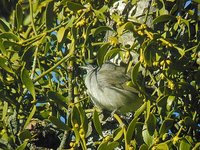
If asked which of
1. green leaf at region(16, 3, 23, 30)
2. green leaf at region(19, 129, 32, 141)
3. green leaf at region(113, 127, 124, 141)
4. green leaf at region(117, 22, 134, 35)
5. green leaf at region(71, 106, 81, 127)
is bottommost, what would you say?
green leaf at region(113, 127, 124, 141)

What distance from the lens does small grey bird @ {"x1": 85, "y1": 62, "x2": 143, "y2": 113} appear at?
275 centimetres

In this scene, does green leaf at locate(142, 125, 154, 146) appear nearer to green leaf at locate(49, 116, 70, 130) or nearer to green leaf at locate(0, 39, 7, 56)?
green leaf at locate(49, 116, 70, 130)

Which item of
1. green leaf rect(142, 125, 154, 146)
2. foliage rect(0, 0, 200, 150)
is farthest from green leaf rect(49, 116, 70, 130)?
green leaf rect(142, 125, 154, 146)

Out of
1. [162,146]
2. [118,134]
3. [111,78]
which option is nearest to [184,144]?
[162,146]

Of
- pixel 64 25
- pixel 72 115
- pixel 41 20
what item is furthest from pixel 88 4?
pixel 72 115

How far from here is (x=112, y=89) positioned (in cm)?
301

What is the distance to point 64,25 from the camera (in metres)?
2.21

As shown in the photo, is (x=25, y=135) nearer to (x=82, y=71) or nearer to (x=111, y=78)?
(x=82, y=71)

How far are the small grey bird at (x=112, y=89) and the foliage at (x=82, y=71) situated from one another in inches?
8.6

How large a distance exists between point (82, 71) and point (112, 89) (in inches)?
19.1

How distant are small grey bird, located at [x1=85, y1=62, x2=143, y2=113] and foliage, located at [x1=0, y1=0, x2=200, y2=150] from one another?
22cm

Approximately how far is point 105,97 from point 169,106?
876 mm

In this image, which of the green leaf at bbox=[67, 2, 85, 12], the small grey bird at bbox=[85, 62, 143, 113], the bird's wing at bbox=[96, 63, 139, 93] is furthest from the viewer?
the bird's wing at bbox=[96, 63, 139, 93]

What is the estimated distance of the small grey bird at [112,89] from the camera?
108 inches
